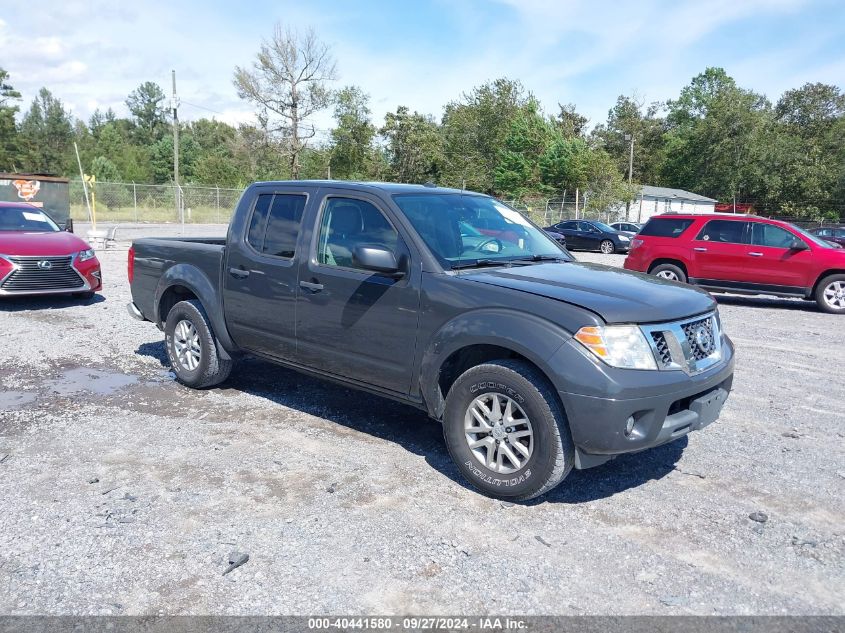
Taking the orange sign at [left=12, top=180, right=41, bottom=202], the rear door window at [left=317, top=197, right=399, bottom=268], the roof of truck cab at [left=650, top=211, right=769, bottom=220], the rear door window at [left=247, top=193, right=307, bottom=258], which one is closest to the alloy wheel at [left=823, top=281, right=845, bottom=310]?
the roof of truck cab at [left=650, top=211, right=769, bottom=220]

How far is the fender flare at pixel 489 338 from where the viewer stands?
366 cm

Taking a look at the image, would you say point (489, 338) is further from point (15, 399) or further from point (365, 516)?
point (15, 399)

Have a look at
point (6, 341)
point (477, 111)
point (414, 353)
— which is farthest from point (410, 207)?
point (477, 111)

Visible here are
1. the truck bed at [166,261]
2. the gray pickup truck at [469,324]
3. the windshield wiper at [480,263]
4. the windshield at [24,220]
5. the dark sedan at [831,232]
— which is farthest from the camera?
the dark sedan at [831,232]

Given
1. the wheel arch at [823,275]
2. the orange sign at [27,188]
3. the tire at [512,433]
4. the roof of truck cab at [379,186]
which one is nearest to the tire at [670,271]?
the wheel arch at [823,275]

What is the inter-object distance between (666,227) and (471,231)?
1015 centimetres

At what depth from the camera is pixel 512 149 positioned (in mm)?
56469

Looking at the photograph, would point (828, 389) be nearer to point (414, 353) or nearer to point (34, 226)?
point (414, 353)

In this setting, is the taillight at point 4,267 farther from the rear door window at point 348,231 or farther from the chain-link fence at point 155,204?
the chain-link fence at point 155,204

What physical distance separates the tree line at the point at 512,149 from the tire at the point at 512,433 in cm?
4369

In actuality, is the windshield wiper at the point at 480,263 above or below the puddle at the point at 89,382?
above

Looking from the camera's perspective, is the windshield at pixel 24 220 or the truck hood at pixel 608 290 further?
the windshield at pixel 24 220

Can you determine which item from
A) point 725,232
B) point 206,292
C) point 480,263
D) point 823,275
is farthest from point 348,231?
point 823,275

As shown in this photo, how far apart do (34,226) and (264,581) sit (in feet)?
32.3
